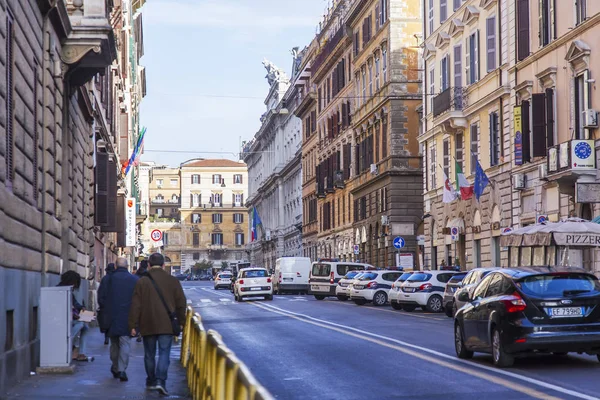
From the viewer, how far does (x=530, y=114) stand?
3894 cm

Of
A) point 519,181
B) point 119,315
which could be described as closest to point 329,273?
point 519,181

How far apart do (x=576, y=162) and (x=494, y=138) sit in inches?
419

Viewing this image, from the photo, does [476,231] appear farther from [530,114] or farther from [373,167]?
[373,167]

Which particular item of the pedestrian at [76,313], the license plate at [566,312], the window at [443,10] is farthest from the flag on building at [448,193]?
the license plate at [566,312]

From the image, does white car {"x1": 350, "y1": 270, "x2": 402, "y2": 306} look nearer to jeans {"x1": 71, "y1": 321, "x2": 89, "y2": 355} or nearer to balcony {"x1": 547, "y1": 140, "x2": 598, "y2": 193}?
balcony {"x1": 547, "y1": 140, "x2": 598, "y2": 193}

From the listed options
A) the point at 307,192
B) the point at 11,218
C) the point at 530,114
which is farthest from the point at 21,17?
the point at 307,192

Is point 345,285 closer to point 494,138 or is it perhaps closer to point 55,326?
point 494,138

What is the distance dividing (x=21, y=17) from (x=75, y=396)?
5298 millimetres

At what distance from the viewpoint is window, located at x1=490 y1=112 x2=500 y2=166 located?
43.7 metres

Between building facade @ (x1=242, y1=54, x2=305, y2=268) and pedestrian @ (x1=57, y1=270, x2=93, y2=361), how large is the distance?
81.0 metres

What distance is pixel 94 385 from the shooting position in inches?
636

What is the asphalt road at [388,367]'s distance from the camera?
14.5 meters

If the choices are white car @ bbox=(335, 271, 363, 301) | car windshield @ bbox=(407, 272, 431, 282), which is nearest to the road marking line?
car windshield @ bbox=(407, 272, 431, 282)

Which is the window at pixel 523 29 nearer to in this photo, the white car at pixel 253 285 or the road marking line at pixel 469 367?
the road marking line at pixel 469 367
